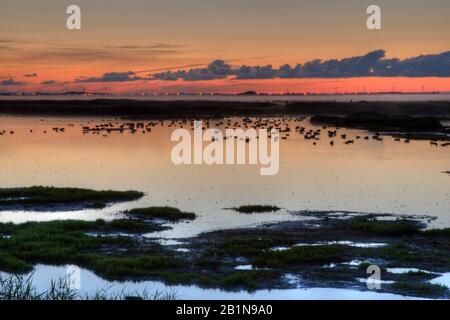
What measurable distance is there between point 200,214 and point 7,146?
126 feet

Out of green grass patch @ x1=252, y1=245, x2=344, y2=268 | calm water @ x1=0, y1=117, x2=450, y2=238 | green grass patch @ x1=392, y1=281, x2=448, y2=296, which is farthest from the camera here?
calm water @ x1=0, y1=117, x2=450, y2=238

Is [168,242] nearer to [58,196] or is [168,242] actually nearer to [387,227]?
[387,227]

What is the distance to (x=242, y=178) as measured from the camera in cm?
3959

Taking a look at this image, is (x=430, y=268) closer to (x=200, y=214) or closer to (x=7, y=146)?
(x=200, y=214)

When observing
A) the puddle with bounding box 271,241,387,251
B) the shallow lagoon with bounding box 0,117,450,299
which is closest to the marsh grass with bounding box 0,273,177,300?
the shallow lagoon with bounding box 0,117,450,299

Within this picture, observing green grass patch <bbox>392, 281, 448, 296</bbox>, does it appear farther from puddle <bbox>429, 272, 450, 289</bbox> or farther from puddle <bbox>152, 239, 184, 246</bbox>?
puddle <bbox>152, 239, 184, 246</bbox>

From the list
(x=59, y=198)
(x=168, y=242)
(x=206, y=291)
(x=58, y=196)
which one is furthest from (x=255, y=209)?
(x=206, y=291)

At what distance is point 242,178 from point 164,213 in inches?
531

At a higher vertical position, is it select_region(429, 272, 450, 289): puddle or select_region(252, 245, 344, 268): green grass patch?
select_region(252, 245, 344, 268): green grass patch

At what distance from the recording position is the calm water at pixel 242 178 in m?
28.2

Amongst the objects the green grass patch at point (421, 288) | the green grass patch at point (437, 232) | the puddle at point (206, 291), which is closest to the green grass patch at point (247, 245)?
the puddle at point (206, 291)

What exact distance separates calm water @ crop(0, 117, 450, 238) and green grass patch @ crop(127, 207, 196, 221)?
672 mm

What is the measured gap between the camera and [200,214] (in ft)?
89.2

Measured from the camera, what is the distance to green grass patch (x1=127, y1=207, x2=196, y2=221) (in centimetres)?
2622
